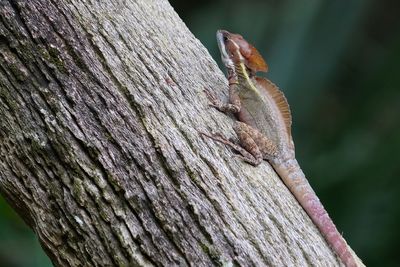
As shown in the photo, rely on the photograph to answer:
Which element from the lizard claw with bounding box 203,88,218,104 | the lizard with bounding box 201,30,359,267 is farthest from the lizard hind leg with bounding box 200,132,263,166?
the lizard claw with bounding box 203,88,218,104

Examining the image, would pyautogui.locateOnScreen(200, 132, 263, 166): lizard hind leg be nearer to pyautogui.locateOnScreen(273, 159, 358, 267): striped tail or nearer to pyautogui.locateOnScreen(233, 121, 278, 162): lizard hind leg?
pyautogui.locateOnScreen(233, 121, 278, 162): lizard hind leg

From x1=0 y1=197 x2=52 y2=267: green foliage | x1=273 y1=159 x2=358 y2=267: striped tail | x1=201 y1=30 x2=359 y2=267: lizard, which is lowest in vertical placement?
x1=0 y1=197 x2=52 y2=267: green foliage

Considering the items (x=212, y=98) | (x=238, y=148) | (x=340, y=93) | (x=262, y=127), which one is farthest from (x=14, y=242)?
(x=340, y=93)

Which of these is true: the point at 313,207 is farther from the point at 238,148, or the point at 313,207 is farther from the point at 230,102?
the point at 230,102

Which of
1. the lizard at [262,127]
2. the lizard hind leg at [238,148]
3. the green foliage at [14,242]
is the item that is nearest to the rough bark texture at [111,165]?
the lizard hind leg at [238,148]

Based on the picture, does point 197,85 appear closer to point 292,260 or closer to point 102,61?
point 102,61
